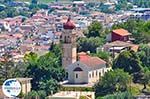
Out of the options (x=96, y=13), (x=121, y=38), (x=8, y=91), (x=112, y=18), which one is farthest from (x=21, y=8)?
(x=8, y=91)

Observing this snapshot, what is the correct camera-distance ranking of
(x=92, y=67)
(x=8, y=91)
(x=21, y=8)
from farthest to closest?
1. (x=21, y=8)
2. (x=92, y=67)
3. (x=8, y=91)

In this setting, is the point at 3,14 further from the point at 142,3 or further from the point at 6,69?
the point at 6,69

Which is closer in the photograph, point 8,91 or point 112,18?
point 8,91

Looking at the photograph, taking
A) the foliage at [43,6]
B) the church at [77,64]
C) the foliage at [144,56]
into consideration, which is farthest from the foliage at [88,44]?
the foliage at [43,6]

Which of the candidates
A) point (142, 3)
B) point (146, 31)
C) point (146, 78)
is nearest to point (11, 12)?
point (142, 3)

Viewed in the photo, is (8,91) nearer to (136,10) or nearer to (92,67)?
(92,67)

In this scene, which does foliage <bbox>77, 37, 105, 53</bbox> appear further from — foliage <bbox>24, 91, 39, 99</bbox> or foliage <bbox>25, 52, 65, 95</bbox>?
foliage <bbox>24, 91, 39, 99</bbox>
